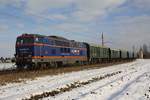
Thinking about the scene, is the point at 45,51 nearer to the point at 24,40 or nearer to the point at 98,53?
the point at 24,40

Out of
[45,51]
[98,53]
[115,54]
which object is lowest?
[115,54]

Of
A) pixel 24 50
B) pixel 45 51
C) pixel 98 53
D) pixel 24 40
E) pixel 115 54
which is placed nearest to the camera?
pixel 24 50

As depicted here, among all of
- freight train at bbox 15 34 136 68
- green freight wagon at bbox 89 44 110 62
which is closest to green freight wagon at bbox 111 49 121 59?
green freight wagon at bbox 89 44 110 62

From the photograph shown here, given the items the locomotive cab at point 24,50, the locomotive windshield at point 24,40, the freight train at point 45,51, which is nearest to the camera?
the locomotive cab at point 24,50

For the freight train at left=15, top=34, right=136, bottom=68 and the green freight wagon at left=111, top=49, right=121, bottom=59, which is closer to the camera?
the freight train at left=15, top=34, right=136, bottom=68

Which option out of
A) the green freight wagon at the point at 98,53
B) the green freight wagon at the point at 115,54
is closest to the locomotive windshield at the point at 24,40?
the green freight wagon at the point at 98,53

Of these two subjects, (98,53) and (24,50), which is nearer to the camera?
(24,50)

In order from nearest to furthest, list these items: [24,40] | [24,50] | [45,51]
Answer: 1. [24,50]
2. [24,40]
3. [45,51]

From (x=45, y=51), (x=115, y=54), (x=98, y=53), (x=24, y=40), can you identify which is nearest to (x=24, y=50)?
(x=24, y=40)

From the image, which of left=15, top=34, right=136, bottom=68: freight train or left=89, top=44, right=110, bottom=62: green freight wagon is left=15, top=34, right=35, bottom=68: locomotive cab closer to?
left=15, top=34, right=136, bottom=68: freight train

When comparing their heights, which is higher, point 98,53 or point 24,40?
point 24,40

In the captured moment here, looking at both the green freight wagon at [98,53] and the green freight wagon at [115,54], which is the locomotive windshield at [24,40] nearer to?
the green freight wagon at [98,53]

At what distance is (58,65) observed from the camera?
35438mm

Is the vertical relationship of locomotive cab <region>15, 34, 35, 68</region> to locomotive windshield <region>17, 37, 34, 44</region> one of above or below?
below
